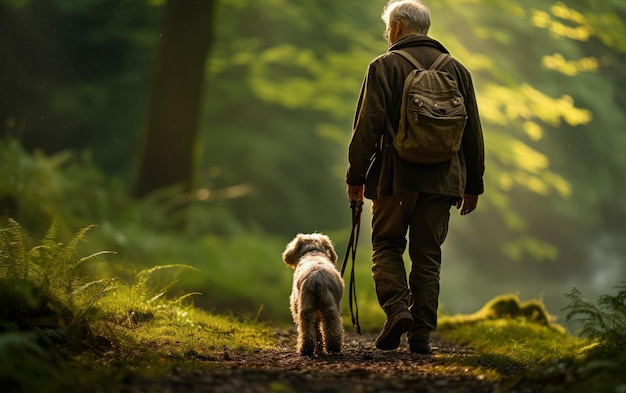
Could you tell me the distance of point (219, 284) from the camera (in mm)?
11508

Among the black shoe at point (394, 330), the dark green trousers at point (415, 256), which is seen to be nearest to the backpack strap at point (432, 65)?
the dark green trousers at point (415, 256)

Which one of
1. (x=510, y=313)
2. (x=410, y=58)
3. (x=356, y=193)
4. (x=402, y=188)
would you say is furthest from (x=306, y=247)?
(x=510, y=313)

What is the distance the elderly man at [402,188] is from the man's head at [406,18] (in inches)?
2.2

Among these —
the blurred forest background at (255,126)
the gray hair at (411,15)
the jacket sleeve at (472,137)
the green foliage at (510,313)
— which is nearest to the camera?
the jacket sleeve at (472,137)

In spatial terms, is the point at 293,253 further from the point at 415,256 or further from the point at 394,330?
the point at 394,330

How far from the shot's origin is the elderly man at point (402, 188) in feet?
20.9

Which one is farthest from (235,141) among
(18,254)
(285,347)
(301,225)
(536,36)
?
(18,254)

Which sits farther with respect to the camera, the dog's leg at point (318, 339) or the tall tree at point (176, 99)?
the tall tree at point (176, 99)

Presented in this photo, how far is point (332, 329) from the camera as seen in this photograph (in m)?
6.31

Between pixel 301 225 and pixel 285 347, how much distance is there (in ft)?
65.1

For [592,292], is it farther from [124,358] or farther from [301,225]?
[124,358]

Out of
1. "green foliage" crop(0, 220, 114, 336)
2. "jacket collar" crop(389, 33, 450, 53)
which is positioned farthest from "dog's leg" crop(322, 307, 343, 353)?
"jacket collar" crop(389, 33, 450, 53)

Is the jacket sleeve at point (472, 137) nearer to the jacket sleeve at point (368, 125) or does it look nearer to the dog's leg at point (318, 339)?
the jacket sleeve at point (368, 125)

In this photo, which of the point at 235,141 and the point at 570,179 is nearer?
the point at 235,141
